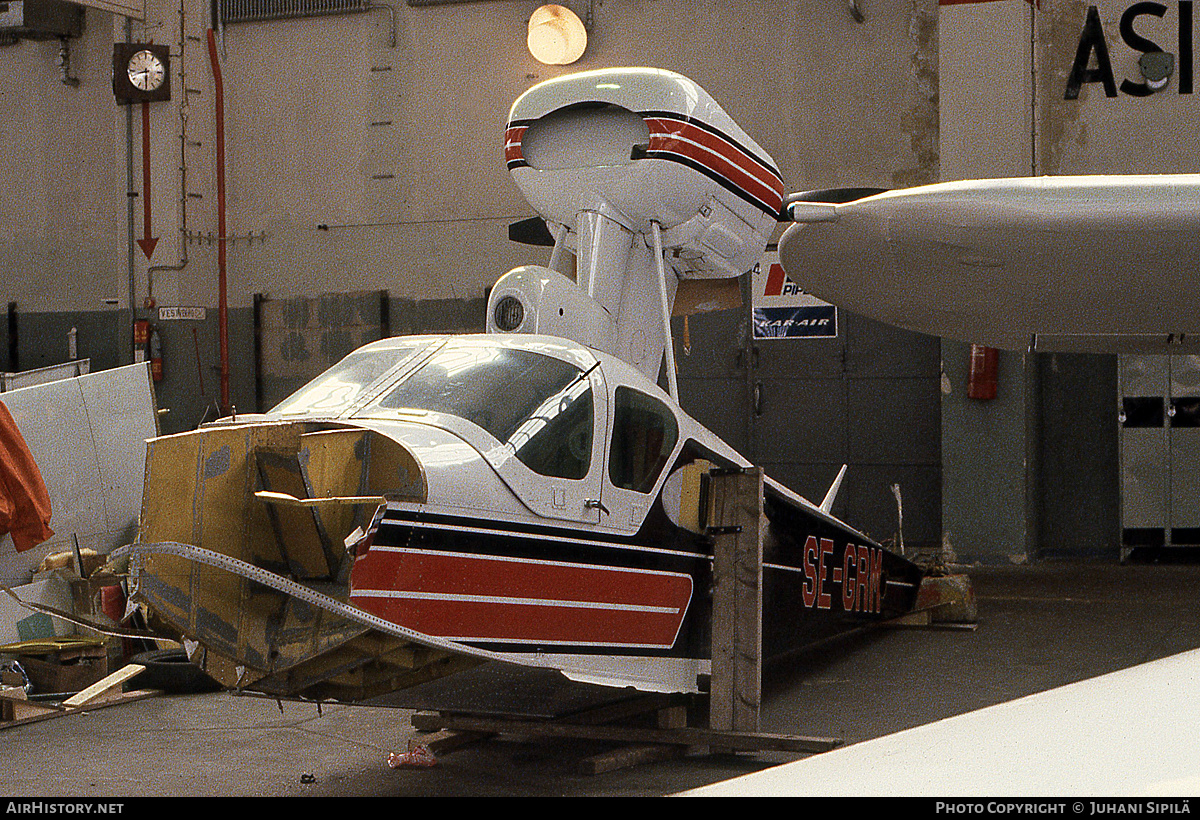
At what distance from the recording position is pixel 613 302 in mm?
6660

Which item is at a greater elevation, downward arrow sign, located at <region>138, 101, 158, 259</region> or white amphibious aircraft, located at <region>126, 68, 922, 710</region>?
downward arrow sign, located at <region>138, 101, 158, 259</region>

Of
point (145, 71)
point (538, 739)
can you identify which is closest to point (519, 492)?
point (538, 739)

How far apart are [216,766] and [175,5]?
12.3m

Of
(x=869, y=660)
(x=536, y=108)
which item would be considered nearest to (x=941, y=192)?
(x=536, y=108)

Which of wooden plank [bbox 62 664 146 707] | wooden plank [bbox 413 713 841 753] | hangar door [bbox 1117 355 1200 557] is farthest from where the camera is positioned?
hangar door [bbox 1117 355 1200 557]

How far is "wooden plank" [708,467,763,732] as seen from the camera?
5.60 metres

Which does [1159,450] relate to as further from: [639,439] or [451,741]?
[451,741]

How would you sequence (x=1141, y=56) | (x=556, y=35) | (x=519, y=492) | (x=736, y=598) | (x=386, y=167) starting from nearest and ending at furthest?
(x=519, y=492)
(x=736, y=598)
(x=1141, y=56)
(x=556, y=35)
(x=386, y=167)

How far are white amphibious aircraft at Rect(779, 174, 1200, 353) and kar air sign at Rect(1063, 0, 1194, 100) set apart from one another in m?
7.35

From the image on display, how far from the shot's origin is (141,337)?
15.1 metres

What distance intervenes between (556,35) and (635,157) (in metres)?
8.34

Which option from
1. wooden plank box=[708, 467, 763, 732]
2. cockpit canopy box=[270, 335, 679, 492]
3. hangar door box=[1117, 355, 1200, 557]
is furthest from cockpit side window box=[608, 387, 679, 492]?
hangar door box=[1117, 355, 1200, 557]

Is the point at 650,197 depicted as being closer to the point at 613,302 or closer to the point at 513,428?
the point at 613,302

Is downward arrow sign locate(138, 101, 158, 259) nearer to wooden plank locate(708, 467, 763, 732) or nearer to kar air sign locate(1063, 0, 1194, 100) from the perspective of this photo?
kar air sign locate(1063, 0, 1194, 100)
